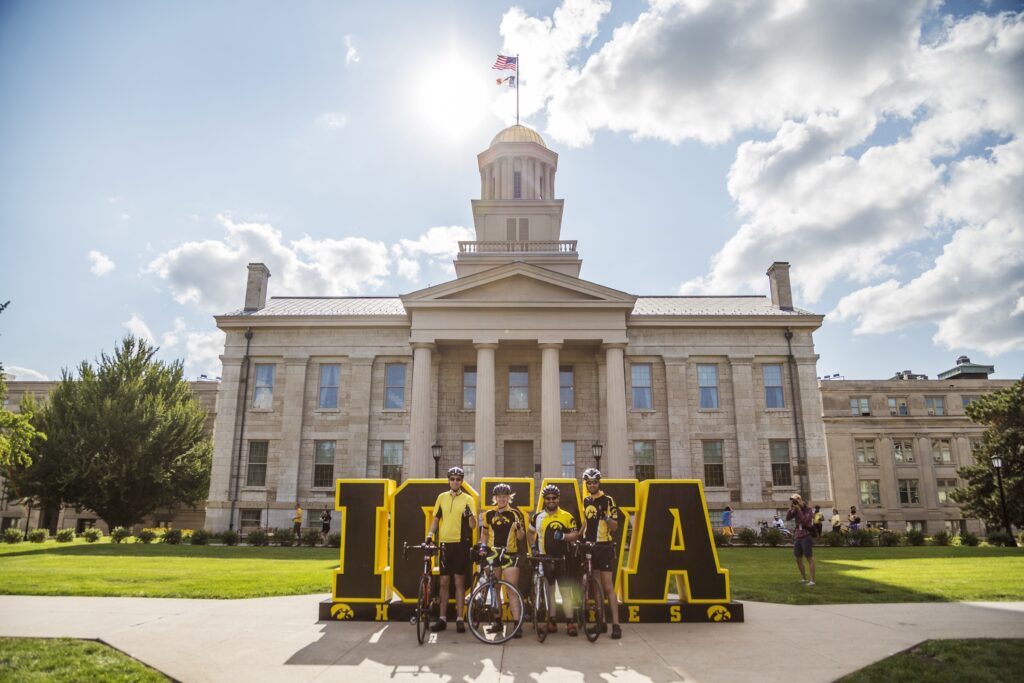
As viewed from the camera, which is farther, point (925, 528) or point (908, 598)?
point (925, 528)

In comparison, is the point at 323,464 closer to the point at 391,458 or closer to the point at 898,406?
the point at 391,458

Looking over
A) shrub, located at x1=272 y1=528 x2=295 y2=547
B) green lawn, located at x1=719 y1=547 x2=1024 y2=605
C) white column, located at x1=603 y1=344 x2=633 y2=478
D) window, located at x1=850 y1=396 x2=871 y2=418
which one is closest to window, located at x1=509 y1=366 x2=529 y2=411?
white column, located at x1=603 y1=344 x2=633 y2=478

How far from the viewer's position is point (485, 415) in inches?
1289

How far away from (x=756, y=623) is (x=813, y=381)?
30415 millimetres

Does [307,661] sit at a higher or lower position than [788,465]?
lower

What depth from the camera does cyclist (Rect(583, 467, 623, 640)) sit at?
31.0 ft

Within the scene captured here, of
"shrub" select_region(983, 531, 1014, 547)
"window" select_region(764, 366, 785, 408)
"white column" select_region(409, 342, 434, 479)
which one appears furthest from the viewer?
"window" select_region(764, 366, 785, 408)

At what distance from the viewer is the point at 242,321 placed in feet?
124

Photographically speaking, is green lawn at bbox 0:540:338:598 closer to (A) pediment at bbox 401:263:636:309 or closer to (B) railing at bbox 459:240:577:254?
(A) pediment at bbox 401:263:636:309

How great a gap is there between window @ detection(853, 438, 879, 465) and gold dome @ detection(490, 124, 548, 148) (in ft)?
142

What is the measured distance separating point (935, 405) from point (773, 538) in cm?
4638

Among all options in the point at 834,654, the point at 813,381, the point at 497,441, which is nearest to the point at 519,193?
the point at 497,441

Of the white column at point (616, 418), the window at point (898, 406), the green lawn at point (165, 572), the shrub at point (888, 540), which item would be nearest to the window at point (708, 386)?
the white column at point (616, 418)

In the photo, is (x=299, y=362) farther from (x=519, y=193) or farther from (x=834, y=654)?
(x=834, y=654)
